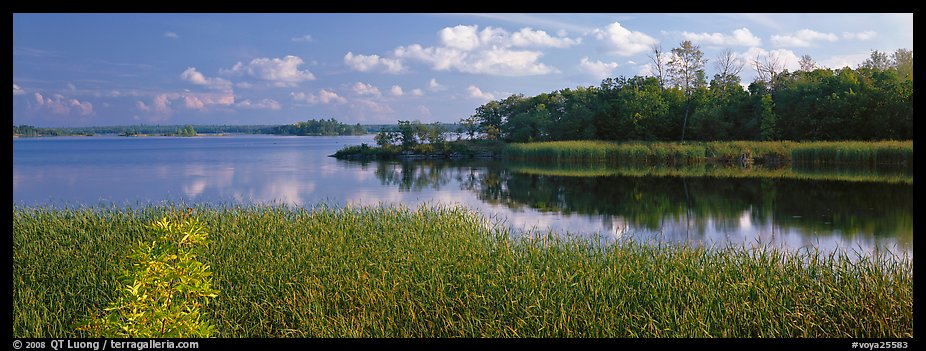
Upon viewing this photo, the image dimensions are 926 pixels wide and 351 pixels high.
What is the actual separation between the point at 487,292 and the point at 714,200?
1594 centimetres

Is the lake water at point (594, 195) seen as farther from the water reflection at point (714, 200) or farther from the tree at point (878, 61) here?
the tree at point (878, 61)

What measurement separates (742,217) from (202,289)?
15.7m

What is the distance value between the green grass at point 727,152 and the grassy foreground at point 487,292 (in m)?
26.8

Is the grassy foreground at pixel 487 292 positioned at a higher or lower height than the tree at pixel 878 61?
lower

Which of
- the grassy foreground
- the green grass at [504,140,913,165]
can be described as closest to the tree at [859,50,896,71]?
the green grass at [504,140,913,165]

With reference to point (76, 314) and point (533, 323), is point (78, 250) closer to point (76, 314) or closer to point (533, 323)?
point (76, 314)

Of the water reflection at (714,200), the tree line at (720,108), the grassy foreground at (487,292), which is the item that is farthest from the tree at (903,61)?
the grassy foreground at (487,292)

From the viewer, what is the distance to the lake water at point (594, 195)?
1498 centimetres

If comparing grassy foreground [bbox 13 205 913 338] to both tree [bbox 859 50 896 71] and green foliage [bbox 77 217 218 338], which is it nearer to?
green foliage [bbox 77 217 218 338]

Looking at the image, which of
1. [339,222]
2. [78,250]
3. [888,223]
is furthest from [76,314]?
[888,223]

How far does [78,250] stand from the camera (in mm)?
9438

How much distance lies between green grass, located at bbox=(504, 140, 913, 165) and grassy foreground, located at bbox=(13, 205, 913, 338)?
26.8 m

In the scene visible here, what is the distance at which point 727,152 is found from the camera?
→ 3644 centimetres

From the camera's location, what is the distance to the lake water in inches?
590
